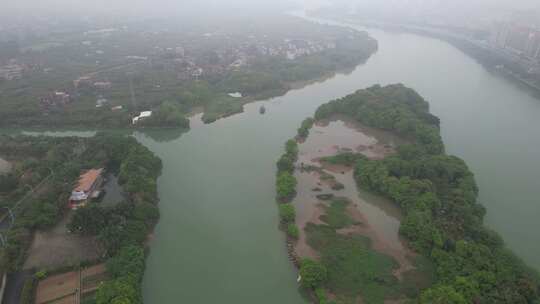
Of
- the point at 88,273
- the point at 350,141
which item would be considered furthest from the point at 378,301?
the point at 350,141

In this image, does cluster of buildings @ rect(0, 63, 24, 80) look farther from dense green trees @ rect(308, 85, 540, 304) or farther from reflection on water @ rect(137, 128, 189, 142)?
dense green trees @ rect(308, 85, 540, 304)

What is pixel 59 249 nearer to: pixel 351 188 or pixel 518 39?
pixel 351 188

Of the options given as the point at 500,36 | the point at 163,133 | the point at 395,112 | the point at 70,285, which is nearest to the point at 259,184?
the point at 70,285

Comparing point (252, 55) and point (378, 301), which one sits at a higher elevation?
point (252, 55)

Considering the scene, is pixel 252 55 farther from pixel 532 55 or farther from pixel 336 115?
pixel 532 55

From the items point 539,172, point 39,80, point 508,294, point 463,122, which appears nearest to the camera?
point 508,294

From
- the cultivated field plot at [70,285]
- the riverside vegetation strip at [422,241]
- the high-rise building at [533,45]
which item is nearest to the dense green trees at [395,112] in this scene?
the riverside vegetation strip at [422,241]
